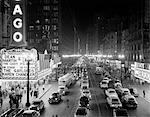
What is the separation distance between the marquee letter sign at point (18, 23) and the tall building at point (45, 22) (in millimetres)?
102194

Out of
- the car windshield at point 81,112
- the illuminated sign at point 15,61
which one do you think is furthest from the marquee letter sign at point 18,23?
the car windshield at point 81,112

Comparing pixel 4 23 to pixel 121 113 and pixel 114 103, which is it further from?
pixel 121 113

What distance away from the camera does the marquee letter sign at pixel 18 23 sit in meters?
28.4

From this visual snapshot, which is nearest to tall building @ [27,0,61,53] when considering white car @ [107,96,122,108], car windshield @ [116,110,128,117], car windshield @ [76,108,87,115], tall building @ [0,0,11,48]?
tall building @ [0,0,11,48]

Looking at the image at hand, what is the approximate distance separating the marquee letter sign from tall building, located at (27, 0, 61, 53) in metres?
102

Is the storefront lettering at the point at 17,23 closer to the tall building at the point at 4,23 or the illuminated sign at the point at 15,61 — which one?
the illuminated sign at the point at 15,61

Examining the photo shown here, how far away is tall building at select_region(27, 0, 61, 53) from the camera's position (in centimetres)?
13412

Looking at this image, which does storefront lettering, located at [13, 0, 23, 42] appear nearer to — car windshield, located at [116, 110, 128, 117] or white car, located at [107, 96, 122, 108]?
car windshield, located at [116, 110, 128, 117]

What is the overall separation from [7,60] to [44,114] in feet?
28.3

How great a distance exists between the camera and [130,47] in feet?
325

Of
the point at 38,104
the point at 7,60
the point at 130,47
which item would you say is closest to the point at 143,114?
the point at 38,104

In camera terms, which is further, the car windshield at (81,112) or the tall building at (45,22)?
the tall building at (45,22)

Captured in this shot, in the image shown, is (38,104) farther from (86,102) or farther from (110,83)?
(110,83)

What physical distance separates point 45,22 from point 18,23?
111 meters
